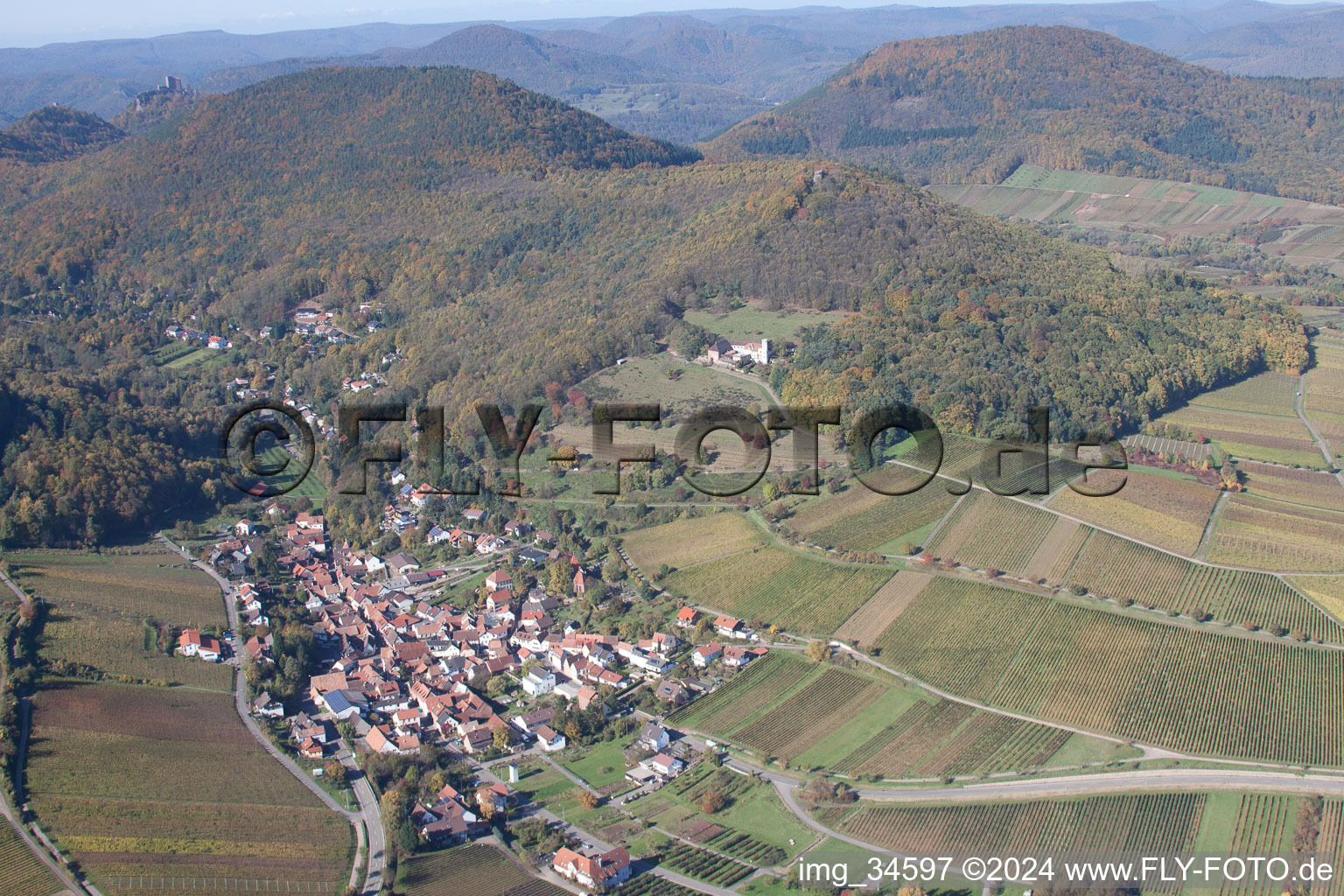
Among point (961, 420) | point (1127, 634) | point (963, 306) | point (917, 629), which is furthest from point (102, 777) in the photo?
point (963, 306)

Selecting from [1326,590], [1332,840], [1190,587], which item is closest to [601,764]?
[1332,840]

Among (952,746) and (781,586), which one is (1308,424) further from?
(952,746)

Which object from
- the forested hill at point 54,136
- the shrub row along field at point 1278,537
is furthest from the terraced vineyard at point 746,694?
the forested hill at point 54,136

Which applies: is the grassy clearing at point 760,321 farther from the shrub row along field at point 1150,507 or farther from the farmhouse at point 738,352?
the shrub row along field at point 1150,507

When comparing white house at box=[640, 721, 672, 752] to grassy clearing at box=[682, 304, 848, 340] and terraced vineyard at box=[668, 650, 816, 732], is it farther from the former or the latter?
grassy clearing at box=[682, 304, 848, 340]

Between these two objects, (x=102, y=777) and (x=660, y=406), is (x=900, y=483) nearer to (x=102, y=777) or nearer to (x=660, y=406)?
(x=660, y=406)

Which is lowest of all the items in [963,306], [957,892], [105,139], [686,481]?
[957,892]
